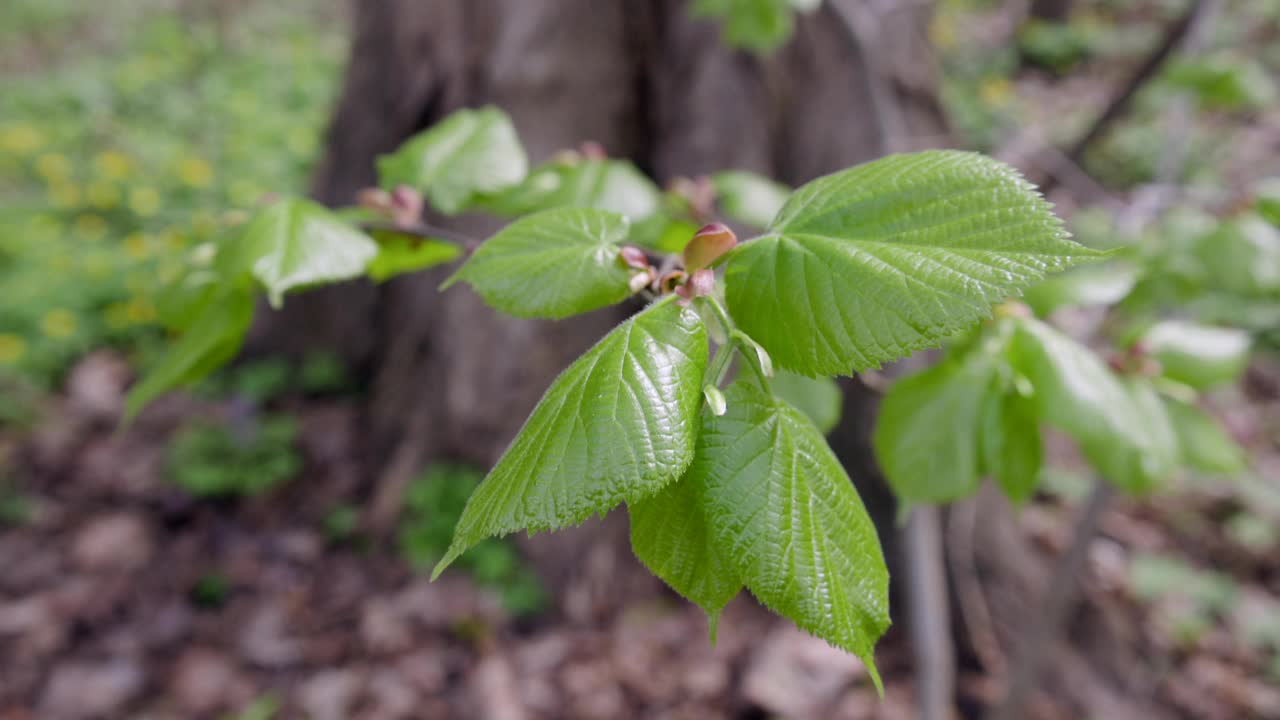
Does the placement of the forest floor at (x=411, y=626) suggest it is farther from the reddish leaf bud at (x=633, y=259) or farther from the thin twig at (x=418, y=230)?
the reddish leaf bud at (x=633, y=259)

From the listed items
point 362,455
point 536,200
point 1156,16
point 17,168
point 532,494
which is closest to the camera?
point 532,494

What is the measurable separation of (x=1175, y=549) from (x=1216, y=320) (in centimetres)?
124

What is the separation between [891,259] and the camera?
465 mm

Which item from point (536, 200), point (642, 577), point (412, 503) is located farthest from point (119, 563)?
point (536, 200)

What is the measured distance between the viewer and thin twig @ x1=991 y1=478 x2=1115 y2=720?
1.65m

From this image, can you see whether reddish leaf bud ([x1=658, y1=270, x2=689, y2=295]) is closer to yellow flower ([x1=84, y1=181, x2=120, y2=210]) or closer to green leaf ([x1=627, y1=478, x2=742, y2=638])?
green leaf ([x1=627, y1=478, x2=742, y2=638])

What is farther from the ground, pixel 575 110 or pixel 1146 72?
pixel 1146 72

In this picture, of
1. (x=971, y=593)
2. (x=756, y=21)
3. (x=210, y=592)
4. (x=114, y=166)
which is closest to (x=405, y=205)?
(x=756, y=21)

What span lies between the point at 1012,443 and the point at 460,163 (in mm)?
707

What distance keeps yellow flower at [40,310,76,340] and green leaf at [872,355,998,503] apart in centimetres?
387

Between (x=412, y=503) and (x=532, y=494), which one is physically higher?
(x=532, y=494)

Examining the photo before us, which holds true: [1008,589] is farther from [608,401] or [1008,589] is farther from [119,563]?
[119,563]

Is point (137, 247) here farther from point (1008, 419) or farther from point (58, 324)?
point (1008, 419)

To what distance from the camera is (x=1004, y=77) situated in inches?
243
